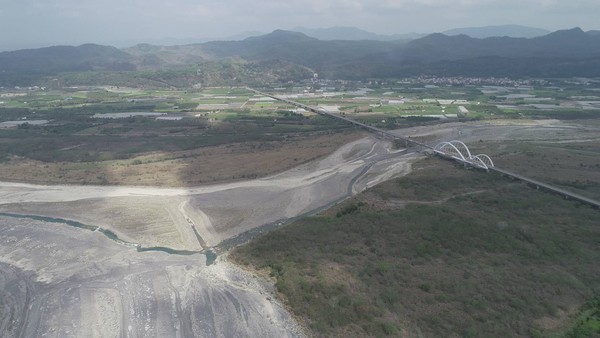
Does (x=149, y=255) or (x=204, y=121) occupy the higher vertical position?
(x=204, y=121)

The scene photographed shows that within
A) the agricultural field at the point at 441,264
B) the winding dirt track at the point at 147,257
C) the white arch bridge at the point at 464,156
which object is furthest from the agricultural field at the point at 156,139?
the agricultural field at the point at 441,264

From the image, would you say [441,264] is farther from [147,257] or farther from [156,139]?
[156,139]

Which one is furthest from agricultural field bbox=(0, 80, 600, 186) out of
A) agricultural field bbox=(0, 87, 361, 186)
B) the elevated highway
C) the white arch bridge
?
the white arch bridge

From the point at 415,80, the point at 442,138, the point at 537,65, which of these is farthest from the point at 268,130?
the point at 537,65

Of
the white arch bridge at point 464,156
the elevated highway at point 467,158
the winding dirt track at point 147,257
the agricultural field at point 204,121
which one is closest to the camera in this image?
the winding dirt track at point 147,257

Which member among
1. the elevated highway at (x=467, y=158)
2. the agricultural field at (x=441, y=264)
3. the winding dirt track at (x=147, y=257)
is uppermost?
the elevated highway at (x=467, y=158)

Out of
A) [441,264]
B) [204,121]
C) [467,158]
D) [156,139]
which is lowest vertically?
[441,264]

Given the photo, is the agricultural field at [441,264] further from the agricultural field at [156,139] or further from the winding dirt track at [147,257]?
the agricultural field at [156,139]

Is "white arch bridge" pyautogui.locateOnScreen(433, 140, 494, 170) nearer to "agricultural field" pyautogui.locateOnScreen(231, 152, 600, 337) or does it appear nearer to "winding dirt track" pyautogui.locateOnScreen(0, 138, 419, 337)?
"winding dirt track" pyautogui.locateOnScreen(0, 138, 419, 337)

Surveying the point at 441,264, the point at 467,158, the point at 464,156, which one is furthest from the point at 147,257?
the point at 464,156
